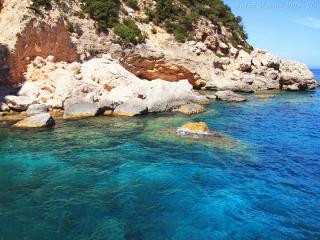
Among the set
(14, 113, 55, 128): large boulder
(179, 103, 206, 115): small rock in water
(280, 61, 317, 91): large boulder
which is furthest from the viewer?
(280, 61, 317, 91): large boulder

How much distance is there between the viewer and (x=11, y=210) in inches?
513

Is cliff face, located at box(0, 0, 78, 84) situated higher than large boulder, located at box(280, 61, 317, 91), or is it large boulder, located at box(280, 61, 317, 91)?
cliff face, located at box(0, 0, 78, 84)

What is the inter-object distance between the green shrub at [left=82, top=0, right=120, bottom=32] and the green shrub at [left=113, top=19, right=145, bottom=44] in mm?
1034

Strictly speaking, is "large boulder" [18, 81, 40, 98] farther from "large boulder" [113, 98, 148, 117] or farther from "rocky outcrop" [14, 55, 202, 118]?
"large boulder" [113, 98, 148, 117]

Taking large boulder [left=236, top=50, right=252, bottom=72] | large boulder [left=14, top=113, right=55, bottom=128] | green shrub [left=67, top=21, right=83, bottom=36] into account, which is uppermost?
green shrub [left=67, top=21, right=83, bottom=36]

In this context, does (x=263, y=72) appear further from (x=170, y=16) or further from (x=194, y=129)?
(x=194, y=129)

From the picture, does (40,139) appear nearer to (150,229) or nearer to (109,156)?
(109,156)

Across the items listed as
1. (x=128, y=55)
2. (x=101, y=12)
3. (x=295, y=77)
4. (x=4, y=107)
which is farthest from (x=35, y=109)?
(x=295, y=77)

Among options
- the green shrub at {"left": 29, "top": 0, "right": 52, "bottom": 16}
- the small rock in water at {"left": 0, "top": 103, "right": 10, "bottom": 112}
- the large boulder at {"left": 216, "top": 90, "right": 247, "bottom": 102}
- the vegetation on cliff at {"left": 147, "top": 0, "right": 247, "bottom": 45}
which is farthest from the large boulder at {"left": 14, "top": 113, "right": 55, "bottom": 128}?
the vegetation on cliff at {"left": 147, "top": 0, "right": 247, "bottom": 45}

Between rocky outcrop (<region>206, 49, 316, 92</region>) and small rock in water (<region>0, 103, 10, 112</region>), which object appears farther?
rocky outcrop (<region>206, 49, 316, 92</region>)

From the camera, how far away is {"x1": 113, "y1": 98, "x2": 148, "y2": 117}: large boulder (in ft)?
96.7

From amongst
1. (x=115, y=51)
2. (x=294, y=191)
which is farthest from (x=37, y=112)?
(x=294, y=191)

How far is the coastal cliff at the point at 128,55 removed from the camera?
102 feet

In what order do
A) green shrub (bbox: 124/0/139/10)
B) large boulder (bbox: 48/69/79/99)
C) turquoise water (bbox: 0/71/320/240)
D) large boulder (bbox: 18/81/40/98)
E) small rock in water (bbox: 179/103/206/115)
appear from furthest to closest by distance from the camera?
green shrub (bbox: 124/0/139/10) < small rock in water (bbox: 179/103/206/115) < large boulder (bbox: 18/81/40/98) < large boulder (bbox: 48/69/79/99) < turquoise water (bbox: 0/71/320/240)
